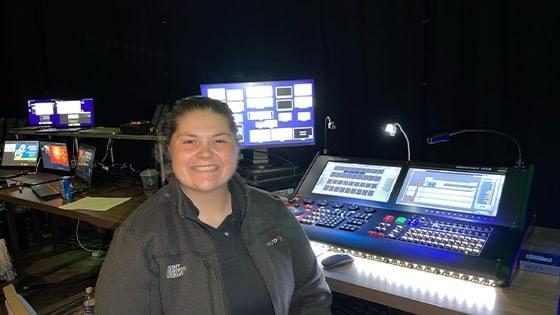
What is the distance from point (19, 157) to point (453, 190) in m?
3.39

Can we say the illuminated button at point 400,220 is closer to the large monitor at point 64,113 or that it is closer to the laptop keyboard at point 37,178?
the laptop keyboard at point 37,178

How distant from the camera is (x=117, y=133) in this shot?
9.42ft

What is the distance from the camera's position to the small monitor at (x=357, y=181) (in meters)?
1.63

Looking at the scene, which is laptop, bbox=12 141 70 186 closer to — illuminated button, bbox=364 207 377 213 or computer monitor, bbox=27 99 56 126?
computer monitor, bbox=27 99 56 126

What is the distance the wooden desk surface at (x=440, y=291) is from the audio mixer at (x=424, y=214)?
0.10ft

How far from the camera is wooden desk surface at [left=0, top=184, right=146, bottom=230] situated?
2.16m

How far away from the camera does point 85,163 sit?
2.86 m

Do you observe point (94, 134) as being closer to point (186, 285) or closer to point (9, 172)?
point (9, 172)

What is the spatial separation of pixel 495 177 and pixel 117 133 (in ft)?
7.61

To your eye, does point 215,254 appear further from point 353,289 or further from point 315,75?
point 315,75

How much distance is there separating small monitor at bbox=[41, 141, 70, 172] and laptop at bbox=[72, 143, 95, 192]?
25cm

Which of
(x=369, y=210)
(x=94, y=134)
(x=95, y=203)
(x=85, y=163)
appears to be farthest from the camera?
(x=94, y=134)

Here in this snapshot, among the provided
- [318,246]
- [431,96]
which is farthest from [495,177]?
[431,96]

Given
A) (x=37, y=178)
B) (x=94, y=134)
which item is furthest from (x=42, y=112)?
(x=94, y=134)
